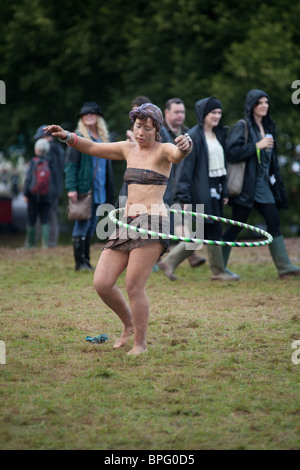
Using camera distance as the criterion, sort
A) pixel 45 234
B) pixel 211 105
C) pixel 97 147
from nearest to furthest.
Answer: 1. pixel 97 147
2. pixel 211 105
3. pixel 45 234

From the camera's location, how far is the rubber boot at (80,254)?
425 inches

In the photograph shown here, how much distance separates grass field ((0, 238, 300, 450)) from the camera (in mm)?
Result: 4336

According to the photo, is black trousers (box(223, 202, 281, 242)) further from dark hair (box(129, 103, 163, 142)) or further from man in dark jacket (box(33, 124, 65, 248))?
man in dark jacket (box(33, 124, 65, 248))

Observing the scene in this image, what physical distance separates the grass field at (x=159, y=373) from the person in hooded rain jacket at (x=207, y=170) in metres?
1.10

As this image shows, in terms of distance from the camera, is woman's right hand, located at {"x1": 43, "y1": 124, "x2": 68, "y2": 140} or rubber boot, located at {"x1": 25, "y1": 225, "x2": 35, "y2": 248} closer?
woman's right hand, located at {"x1": 43, "y1": 124, "x2": 68, "y2": 140}

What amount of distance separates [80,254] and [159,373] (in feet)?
18.2

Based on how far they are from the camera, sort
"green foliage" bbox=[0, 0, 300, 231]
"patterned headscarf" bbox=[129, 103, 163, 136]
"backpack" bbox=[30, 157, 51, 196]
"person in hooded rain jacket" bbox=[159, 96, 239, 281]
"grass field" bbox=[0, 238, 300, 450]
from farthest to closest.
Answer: "green foliage" bbox=[0, 0, 300, 231] < "backpack" bbox=[30, 157, 51, 196] < "person in hooded rain jacket" bbox=[159, 96, 239, 281] < "patterned headscarf" bbox=[129, 103, 163, 136] < "grass field" bbox=[0, 238, 300, 450]

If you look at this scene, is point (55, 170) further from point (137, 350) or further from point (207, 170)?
point (137, 350)

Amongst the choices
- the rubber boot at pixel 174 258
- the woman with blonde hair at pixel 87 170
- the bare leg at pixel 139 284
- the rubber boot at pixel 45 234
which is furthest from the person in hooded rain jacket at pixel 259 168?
the rubber boot at pixel 45 234

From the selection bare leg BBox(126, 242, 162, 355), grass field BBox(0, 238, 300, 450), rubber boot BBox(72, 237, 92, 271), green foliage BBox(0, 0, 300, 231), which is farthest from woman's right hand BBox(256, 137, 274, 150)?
green foliage BBox(0, 0, 300, 231)

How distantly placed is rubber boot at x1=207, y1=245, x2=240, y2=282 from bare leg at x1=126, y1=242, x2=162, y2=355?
3893mm

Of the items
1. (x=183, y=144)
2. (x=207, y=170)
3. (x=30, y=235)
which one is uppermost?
(x=207, y=170)

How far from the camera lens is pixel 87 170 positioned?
10.6m

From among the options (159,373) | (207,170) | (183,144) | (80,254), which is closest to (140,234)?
(183,144)
